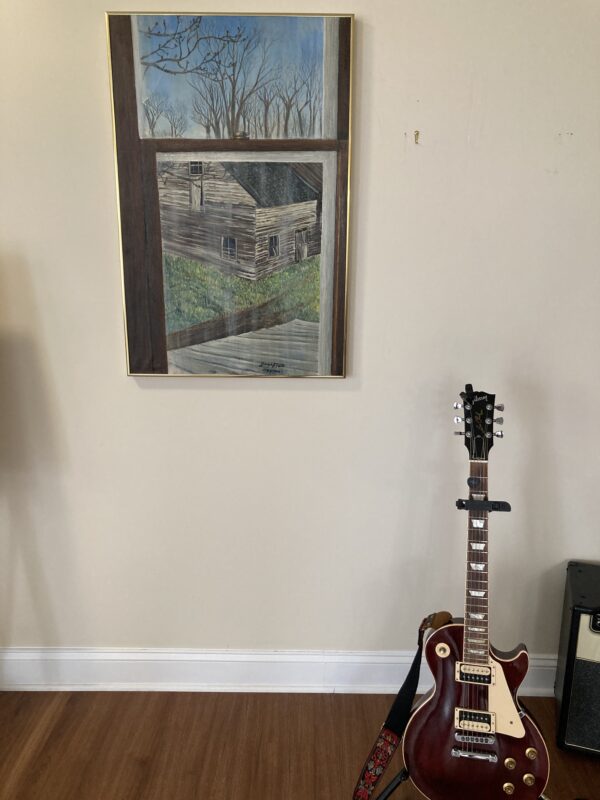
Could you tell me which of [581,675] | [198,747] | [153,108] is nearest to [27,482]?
[198,747]

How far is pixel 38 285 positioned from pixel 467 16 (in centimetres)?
136

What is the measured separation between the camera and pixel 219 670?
1.84 m

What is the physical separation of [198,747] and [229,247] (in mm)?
1433

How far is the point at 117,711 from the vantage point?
5.81ft

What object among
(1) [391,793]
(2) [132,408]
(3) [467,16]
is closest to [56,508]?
(2) [132,408]

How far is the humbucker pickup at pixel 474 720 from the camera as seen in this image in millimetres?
1347

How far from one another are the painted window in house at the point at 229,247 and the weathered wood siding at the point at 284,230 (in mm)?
63

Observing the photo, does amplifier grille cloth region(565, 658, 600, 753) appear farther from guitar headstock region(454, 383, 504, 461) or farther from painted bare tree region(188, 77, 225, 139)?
painted bare tree region(188, 77, 225, 139)

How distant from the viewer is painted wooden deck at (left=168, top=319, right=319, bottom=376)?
1.61 metres

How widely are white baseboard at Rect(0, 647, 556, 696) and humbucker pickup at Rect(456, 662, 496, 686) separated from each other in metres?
0.48

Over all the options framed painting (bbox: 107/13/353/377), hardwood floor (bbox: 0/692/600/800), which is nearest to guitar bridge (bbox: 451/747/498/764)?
hardwood floor (bbox: 0/692/600/800)

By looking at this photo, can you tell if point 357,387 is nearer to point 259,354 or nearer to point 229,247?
point 259,354

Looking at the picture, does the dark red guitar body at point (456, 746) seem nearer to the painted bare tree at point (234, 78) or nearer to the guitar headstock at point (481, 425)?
the guitar headstock at point (481, 425)

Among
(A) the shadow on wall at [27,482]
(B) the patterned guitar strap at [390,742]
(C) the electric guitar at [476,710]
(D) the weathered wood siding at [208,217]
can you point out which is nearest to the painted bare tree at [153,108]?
(D) the weathered wood siding at [208,217]
